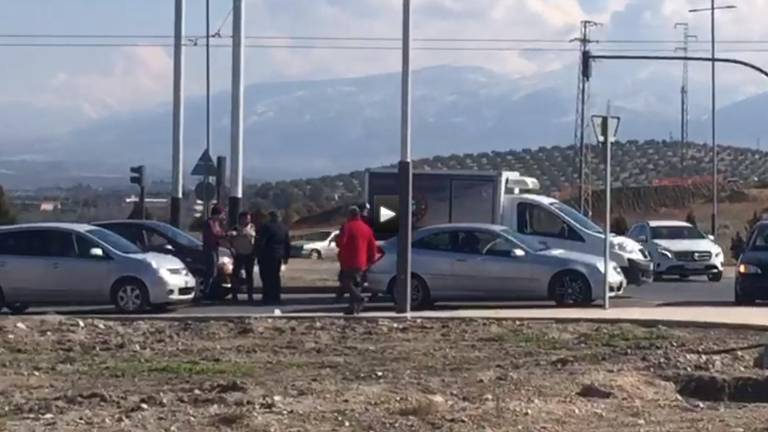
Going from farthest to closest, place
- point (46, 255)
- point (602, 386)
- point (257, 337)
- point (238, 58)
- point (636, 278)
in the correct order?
1. point (238, 58)
2. point (636, 278)
3. point (46, 255)
4. point (257, 337)
5. point (602, 386)

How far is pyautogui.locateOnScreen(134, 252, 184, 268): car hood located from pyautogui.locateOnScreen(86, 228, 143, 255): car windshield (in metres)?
0.25

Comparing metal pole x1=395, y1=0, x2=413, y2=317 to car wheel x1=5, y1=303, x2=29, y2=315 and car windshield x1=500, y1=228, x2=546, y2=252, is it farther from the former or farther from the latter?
car wheel x1=5, y1=303, x2=29, y2=315

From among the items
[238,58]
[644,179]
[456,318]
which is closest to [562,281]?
[456,318]

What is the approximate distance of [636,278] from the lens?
3144 cm

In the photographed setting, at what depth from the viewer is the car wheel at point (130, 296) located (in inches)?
1043

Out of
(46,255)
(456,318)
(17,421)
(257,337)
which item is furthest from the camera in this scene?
(46,255)

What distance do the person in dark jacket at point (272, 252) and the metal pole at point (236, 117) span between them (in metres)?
5.50

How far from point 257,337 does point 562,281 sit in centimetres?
724

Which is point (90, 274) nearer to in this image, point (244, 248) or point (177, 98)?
point (244, 248)

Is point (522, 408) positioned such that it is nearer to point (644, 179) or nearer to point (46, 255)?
point (46, 255)

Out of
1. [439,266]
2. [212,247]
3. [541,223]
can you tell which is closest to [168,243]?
[212,247]

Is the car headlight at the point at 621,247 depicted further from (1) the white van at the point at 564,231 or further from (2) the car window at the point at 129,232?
(2) the car window at the point at 129,232

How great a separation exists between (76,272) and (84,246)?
0.44 meters

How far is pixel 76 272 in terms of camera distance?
2656 cm
